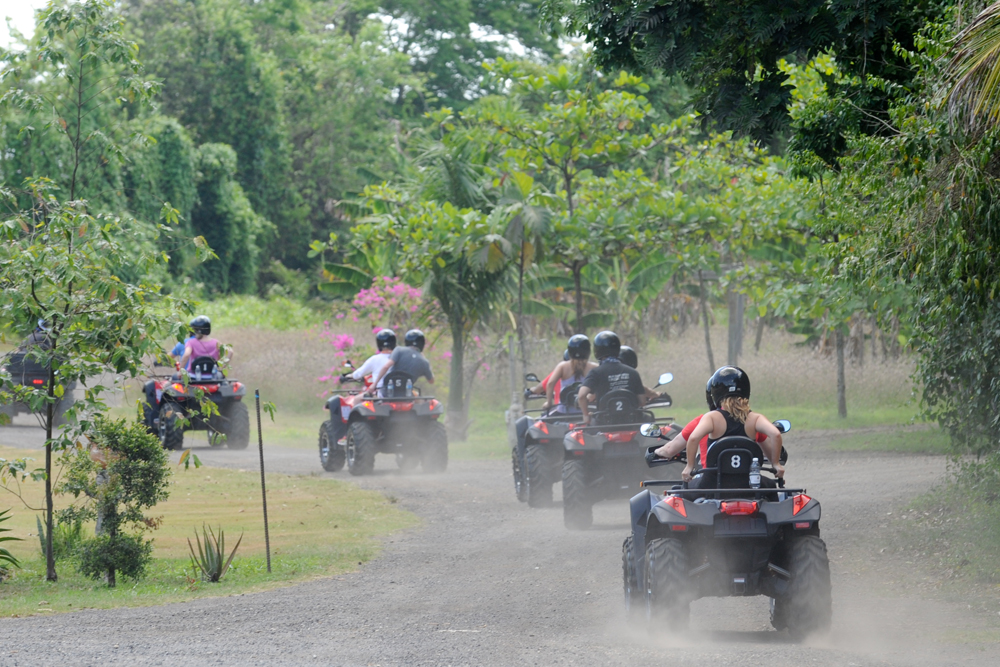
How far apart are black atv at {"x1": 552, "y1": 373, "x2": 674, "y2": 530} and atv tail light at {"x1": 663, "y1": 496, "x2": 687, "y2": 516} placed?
437 cm

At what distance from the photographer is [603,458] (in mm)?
11461

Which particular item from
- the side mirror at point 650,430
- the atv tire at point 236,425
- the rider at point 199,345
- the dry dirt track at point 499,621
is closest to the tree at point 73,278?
the dry dirt track at point 499,621

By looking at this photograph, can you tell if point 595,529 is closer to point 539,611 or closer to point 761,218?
point 539,611

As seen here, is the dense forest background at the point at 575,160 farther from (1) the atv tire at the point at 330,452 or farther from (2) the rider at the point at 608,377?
(1) the atv tire at the point at 330,452

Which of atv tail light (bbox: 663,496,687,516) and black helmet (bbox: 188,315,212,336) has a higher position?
black helmet (bbox: 188,315,212,336)

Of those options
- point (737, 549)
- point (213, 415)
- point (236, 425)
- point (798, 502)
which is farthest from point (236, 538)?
point (236, 425)

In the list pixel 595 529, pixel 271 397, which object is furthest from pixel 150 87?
pixel 271 397

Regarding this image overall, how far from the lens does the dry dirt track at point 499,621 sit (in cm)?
672

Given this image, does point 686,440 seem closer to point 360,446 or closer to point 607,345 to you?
point 607,345

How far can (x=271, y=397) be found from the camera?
27859mm

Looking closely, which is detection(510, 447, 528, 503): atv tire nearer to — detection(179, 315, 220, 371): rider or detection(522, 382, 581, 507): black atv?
detection(522, 382, 581, 507): black atv

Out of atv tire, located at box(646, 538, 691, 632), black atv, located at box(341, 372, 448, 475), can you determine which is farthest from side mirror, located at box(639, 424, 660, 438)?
black atv, located at box(341, 372, 448, 475)

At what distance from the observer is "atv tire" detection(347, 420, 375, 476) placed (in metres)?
16.4

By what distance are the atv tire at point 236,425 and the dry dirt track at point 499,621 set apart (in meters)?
8.53
